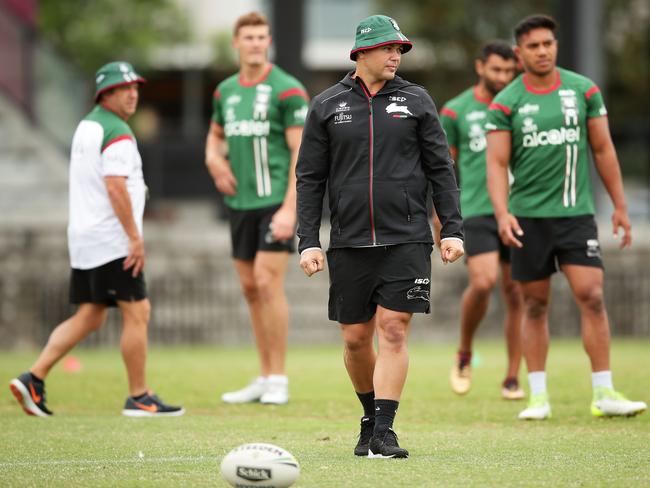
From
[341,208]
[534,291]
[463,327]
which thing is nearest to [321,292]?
[463,327]

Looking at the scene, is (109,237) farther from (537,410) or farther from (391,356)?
(537,410)

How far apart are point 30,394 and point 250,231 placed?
216 centimetres

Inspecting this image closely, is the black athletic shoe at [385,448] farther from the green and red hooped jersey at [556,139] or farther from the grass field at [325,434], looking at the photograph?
the green and red hooped jersey at [556,139]

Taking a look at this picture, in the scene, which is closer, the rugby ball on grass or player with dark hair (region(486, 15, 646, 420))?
the rugby ball on grass

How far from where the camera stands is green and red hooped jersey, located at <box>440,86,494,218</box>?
10906 mm

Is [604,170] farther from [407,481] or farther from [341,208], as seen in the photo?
[407,481]

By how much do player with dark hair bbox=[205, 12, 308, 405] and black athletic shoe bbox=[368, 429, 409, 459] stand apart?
3243 mm

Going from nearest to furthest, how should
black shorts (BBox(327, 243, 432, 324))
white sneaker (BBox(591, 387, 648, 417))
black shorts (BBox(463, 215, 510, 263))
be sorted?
black shorts (BBox(327, 243, 432, 324)) → white sneaker (BBox(591, 387, 648, 417)) → black shorts (BBox(463, 215, 510, 263))

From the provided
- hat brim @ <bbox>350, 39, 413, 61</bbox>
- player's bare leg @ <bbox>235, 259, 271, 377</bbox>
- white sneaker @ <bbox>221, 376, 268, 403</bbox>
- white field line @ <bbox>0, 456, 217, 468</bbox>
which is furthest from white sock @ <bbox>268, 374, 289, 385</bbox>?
hat brim @ <bbox>350, 39, 413, 61</bbox>

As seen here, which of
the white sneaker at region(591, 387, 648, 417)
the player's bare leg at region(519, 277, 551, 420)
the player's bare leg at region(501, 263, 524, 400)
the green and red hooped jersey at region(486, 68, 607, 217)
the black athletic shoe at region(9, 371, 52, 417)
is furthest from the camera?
the player's bare leg at region(501, 263, 524, 400)

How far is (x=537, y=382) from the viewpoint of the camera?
9.29 m

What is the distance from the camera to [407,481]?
6.46 meters

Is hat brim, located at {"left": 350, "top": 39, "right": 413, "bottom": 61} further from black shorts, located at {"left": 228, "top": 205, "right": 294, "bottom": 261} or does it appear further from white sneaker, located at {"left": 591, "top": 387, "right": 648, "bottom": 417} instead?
black shorts, located at {"left": 228, "top": 205, "right": 294, "bottom": 261}

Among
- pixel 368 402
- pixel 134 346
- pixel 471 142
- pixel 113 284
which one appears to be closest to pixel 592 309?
pixel 368 402
